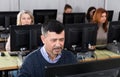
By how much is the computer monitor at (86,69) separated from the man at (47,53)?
2.28 feet

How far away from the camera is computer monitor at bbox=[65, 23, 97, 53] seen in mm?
3164

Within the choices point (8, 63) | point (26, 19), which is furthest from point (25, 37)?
point (26, 19)

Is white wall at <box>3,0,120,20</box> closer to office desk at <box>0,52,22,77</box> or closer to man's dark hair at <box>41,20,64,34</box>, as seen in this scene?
office desk at <box>0,52,22,77</box>

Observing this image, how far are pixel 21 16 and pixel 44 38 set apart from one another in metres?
2.14

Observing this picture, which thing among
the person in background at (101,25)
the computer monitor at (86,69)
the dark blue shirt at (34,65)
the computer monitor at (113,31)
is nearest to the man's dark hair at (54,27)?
the dark blue shirt at (34,65)

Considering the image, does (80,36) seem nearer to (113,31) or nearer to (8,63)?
(113,31)

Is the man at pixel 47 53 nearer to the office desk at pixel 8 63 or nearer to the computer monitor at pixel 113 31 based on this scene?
the office desk at pixel 8 63

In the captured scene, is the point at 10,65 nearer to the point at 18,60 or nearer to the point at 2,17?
the point at 18,60

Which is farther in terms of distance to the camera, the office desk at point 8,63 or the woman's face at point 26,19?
the woman's face at point 26,19

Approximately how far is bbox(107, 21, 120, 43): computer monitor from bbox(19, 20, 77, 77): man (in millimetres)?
1702

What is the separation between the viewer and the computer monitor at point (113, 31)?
350cm

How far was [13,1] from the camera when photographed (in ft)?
21.8

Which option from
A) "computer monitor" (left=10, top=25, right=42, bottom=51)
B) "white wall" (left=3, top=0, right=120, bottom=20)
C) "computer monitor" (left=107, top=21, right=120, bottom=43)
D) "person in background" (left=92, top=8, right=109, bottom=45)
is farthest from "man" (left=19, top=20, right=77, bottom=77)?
"white wall" (left=3, top=0, right=120, bottom=20)

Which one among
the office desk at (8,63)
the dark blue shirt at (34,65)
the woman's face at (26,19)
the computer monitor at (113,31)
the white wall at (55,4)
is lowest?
the office desk at (8,63)
